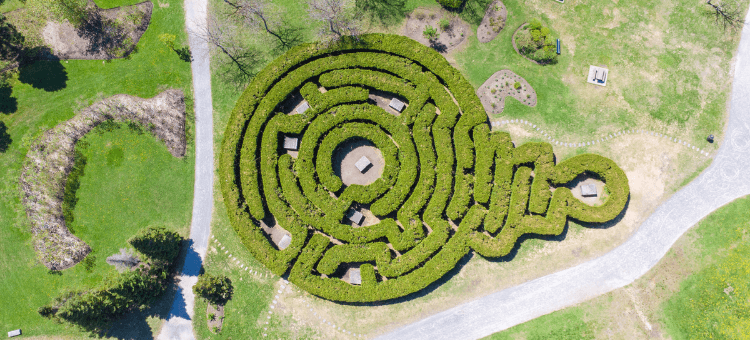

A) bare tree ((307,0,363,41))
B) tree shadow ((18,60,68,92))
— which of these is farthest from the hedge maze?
tree shadow ((18,60,68,92))

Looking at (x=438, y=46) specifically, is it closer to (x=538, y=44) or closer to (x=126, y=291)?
(x=538, y=44)

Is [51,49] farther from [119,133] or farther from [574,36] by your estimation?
[574,36]

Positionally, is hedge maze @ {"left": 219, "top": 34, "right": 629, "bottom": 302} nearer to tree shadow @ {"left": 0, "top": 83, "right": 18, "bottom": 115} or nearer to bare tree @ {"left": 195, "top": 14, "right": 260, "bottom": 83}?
bare tree @ {"left": 195, "top": 14, "right": 260, "bottom": 83}

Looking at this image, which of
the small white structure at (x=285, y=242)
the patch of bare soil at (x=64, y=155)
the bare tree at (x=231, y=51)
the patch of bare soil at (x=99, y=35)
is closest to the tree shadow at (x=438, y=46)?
the bare tree at (x=231, y=51)

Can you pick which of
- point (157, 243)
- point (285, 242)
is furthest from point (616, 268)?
point (157, 243)

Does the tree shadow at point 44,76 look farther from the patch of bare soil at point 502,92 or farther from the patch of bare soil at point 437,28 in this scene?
the patch of bare soil at point 502,92

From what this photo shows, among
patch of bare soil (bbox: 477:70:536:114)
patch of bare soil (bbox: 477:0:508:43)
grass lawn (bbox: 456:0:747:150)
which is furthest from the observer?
patch of bare soil (bbox: 477:0:508:43)

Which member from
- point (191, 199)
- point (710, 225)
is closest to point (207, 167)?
point (191, 199)
